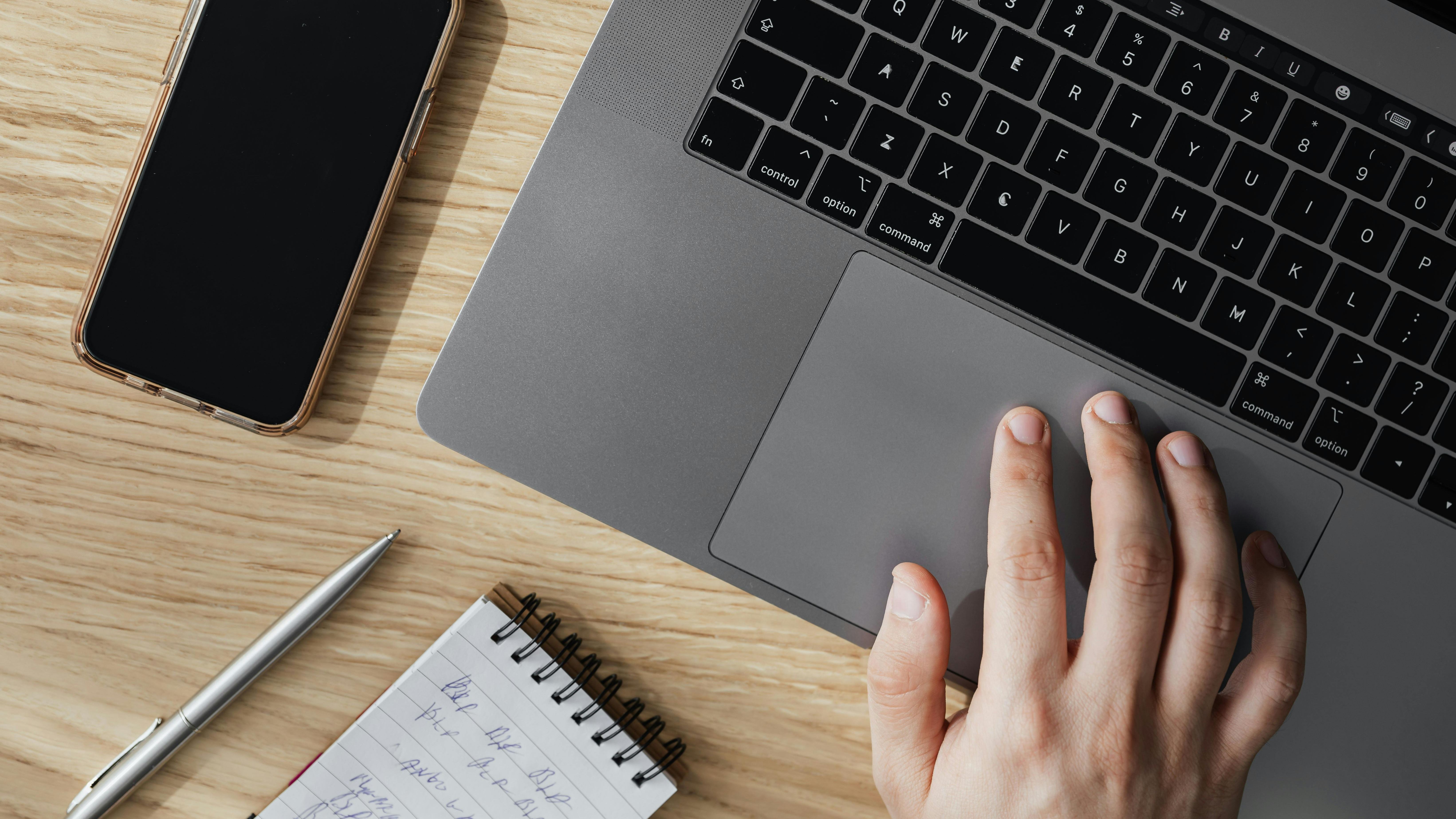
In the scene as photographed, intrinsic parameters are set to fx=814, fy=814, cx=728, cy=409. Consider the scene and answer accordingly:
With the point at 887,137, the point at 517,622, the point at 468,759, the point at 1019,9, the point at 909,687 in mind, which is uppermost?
the point at 1019,9

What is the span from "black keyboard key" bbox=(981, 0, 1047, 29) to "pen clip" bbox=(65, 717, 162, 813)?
778 millimetres

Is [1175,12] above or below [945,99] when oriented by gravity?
above

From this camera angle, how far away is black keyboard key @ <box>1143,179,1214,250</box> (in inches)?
20.9

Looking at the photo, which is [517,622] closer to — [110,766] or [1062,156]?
[110,766]

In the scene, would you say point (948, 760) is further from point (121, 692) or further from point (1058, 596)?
point (121, 692)

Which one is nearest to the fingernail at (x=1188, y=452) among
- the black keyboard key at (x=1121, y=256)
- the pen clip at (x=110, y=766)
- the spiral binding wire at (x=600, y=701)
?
the black keyboard key at (x=1121, y=256)

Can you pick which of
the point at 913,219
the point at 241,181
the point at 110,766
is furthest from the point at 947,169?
the point at 110,766

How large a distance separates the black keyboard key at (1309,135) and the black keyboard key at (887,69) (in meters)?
0.24

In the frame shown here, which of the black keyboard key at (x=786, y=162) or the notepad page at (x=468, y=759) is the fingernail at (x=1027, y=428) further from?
the notepad page at (x=468, y=759)

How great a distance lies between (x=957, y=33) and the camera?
526 millimetres

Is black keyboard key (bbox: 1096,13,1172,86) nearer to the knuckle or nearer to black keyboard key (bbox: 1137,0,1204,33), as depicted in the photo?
black keyboard key (bbox: 1137,0,1204,33)

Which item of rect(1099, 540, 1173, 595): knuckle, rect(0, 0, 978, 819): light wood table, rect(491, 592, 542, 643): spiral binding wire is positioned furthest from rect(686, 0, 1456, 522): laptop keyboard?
rect(491, 592, 542, 643): spiral binding wire

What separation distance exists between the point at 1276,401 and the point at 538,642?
1.74 ft

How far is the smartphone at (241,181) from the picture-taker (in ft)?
1.85
